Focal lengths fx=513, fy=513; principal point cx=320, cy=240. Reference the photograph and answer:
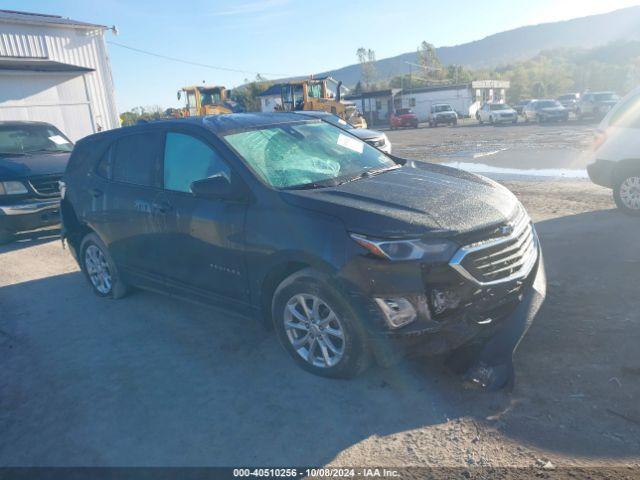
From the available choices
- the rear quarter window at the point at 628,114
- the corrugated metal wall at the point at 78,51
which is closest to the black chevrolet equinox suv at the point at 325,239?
the rear quarter window at the point at 628,114

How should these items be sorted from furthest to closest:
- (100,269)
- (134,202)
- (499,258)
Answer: (100,269) → (134,202) → (499,258)

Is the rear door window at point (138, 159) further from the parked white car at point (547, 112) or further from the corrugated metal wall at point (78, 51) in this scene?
the parked white car at point (547, 112)

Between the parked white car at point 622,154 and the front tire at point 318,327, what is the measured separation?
560 centimetres

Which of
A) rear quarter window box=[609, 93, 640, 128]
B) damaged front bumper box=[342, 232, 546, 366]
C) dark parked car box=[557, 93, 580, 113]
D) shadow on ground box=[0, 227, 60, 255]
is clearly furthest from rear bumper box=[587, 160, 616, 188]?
dark parked car box=[557, 93, 580, 113]

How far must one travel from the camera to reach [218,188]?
Answer: 3855 mm

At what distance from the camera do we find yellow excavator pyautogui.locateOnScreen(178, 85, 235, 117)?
2775 cm

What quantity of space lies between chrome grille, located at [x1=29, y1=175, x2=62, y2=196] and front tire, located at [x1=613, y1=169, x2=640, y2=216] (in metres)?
8.47

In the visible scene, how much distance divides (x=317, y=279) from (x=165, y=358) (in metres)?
1.61

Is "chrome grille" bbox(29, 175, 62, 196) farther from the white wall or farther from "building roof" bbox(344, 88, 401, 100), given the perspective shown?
the white wall

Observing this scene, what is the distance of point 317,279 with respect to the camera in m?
3.41

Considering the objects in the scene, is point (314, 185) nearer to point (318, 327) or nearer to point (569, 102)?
point (318, 327)

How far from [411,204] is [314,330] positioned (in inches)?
43.5

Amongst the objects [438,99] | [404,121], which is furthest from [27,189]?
[438,99]

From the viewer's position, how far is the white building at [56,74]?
53.6ft
